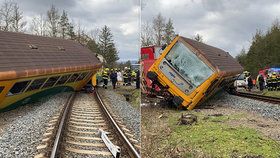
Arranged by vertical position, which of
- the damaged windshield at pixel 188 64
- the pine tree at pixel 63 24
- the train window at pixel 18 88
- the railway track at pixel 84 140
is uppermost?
the pine tree at pixel 63 24

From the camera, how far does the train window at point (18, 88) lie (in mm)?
12118

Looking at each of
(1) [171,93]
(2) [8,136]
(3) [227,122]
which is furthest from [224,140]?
(1) [171,93]

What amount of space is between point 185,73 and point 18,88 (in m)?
6.03

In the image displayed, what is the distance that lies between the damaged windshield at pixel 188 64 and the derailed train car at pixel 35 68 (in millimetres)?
5255

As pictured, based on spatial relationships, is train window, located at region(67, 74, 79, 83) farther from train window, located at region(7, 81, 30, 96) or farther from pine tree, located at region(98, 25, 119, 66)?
pine tree, located at region(98, 25, 119, 66)

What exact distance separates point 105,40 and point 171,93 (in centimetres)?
4718

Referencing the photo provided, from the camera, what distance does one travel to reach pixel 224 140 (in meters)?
6.89

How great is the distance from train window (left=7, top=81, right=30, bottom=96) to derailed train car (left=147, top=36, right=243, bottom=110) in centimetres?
460

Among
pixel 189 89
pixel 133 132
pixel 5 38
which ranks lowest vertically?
pixel 133 132

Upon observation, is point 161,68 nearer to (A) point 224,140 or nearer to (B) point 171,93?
(B) point 171,93

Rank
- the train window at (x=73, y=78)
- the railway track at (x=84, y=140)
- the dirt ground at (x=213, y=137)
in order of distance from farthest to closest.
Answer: the train window at (x=73, y=78) → the railway track at (x=84, y=140) → the dirt ground at (x=213, y=137)

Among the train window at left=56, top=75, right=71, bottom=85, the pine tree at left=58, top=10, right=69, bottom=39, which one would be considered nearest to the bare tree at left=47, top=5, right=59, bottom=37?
the pine tree at left=58, top=10, right=69, bottom=39

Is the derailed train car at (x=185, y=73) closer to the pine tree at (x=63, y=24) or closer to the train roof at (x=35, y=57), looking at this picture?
the train roof at (x=35, y=57)

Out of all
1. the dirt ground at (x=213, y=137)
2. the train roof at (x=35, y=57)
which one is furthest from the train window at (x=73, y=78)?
the dirt ground at (x=213, y=137)
